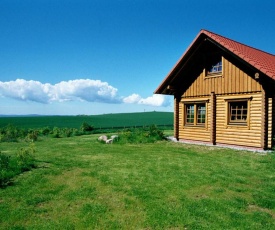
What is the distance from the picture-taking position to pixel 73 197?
6.19m

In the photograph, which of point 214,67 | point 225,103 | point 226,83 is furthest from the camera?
point 214,67

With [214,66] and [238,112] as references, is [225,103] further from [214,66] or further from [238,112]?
[214,66]

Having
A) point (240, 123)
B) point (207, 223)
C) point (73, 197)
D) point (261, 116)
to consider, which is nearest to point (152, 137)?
point (240, 123)

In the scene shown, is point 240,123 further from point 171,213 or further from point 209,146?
point 171,213

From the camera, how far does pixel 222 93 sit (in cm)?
1416

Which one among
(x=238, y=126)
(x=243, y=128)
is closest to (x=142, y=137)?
(x=238, y=126)

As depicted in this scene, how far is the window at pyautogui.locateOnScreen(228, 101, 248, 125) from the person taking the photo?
13.3m

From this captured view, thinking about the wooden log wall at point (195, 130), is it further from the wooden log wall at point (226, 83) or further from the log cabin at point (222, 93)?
the wooden log wall at point (226, 83)

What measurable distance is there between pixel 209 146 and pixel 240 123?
2.22 meters

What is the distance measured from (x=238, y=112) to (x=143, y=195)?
9.55 meters

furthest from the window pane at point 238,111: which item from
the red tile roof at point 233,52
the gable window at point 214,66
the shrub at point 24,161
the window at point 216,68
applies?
the shrub at point 24,161

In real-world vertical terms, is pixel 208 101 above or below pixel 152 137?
above

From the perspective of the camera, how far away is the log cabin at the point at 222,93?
12.3 meters

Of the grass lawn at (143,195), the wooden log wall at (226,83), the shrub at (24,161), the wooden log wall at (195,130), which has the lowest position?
the grass lawn at (143,195)
